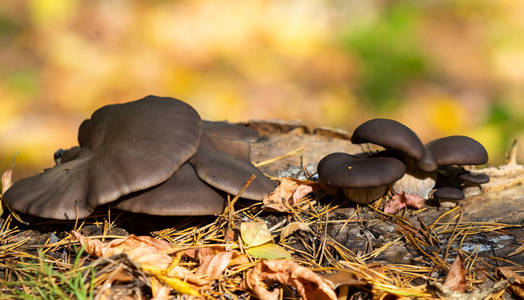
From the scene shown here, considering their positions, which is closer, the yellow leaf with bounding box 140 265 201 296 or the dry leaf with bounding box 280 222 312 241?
the yellow leaf with bounding box 140 265 201 296

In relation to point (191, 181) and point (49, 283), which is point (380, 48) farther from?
point (49, 283)

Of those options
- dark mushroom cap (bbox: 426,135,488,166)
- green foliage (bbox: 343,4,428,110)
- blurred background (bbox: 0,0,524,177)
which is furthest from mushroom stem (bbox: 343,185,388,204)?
green foliage (bbox: 343,4,428,110)

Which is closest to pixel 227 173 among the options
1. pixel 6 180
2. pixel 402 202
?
pixel 402 202

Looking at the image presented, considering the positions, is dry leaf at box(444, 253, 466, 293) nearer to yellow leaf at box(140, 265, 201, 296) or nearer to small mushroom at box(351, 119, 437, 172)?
small mushroom at box(351, 119, 437, 172)

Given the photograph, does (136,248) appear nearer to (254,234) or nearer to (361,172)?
(254,234)

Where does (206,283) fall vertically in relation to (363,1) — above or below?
below

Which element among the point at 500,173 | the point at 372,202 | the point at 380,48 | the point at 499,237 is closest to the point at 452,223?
the point at 499,237
